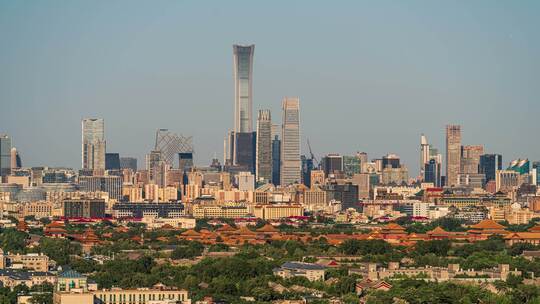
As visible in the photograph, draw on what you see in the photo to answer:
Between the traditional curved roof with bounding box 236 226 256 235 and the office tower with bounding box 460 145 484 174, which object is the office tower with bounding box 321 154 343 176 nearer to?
the office tower with bounding box 460 145 484 174

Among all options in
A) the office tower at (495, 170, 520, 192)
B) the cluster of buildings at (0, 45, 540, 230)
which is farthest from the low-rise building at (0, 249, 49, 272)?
the office tower at (495, 170, 520, 192)

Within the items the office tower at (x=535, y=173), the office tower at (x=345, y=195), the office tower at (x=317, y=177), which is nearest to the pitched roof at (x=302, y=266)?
the office tower at (x=345, y=195)

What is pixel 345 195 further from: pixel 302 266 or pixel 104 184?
pixel 302 266

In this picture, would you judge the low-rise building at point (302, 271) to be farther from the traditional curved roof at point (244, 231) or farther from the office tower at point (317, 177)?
the office tower at point (317, 177)

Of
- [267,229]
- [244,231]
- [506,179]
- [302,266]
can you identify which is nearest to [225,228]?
[267,229]

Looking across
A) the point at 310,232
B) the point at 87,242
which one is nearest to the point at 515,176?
the point at 310,232

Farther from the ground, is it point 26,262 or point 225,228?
point 225,228
